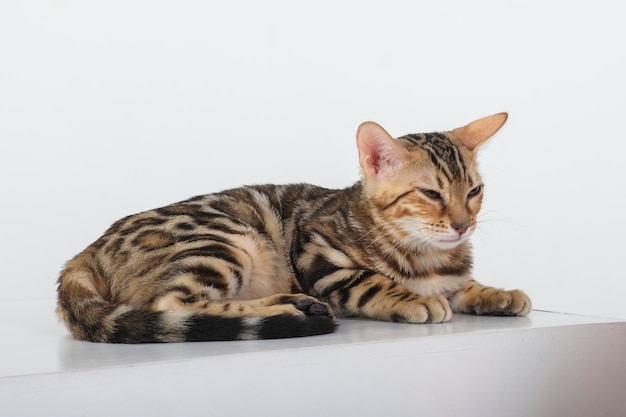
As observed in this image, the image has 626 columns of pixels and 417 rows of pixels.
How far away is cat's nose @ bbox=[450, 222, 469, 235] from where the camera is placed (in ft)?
6.53

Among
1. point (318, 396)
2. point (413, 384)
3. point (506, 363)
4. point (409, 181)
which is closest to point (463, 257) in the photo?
point (409, 181)

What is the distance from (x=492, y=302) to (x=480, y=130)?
504 mm

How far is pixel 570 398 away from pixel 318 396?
68 cm

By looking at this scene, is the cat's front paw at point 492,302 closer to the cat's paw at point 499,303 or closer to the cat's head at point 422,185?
the cat's paw at point 499,303

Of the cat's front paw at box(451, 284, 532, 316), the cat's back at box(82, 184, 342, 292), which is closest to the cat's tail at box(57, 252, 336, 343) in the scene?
the cat's back at box(82, 184, 342, 292)

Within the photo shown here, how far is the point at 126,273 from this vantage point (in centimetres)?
194

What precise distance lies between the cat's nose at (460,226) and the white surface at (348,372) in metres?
0.23

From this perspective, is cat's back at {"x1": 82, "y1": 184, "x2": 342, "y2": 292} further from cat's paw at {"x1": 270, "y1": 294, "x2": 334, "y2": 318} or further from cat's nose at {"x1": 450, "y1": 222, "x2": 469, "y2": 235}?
cat's nose at {"x1": 450, "y1": 222, "x2": 469, "y2": 235}

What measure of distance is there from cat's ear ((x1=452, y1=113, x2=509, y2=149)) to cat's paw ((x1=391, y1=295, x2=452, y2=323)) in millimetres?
528

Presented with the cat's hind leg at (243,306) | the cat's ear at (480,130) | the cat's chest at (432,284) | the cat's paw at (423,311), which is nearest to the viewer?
the cat's hind leg at (243,306)

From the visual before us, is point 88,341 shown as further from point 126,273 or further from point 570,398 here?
point 570,398

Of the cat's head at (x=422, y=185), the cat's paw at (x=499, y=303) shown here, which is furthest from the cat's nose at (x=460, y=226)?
the cat's paw at (x=499, y=303)

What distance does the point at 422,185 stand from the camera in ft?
6.72

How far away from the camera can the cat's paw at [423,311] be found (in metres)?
1.91
